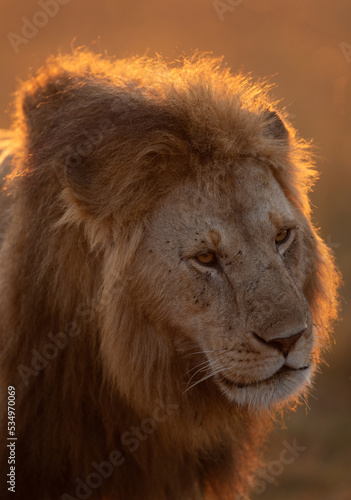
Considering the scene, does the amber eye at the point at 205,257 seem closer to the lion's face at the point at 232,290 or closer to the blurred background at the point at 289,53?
the lion's face at the point at 232,290

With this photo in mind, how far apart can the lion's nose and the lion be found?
0.03ft

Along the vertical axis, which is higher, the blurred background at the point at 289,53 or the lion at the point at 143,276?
the blurred background at the point at 289,53

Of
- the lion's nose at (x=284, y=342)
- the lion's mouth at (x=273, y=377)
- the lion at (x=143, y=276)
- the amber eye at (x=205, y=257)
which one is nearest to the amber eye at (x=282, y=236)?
the lion at (x=143, y=276)

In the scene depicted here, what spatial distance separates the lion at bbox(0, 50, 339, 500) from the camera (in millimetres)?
3336

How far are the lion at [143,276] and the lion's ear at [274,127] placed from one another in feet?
0.06

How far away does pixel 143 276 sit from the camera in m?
3.43

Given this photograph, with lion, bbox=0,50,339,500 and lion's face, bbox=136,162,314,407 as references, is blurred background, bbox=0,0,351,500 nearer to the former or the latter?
lion, bbox=0,50,339,500

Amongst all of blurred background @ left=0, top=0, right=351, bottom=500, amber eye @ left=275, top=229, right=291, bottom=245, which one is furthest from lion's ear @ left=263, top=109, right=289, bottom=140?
blurred background @ left=0, top=0, right=351, bottom=500

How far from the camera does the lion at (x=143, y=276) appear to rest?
10.9ft

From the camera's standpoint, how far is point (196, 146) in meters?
3.46

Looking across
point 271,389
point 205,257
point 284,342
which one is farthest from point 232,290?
point 271,389

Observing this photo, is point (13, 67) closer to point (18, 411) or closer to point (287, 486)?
point (287, 486)

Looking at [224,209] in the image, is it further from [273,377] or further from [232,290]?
[273,377]

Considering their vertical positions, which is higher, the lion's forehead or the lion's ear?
the lion's ear
